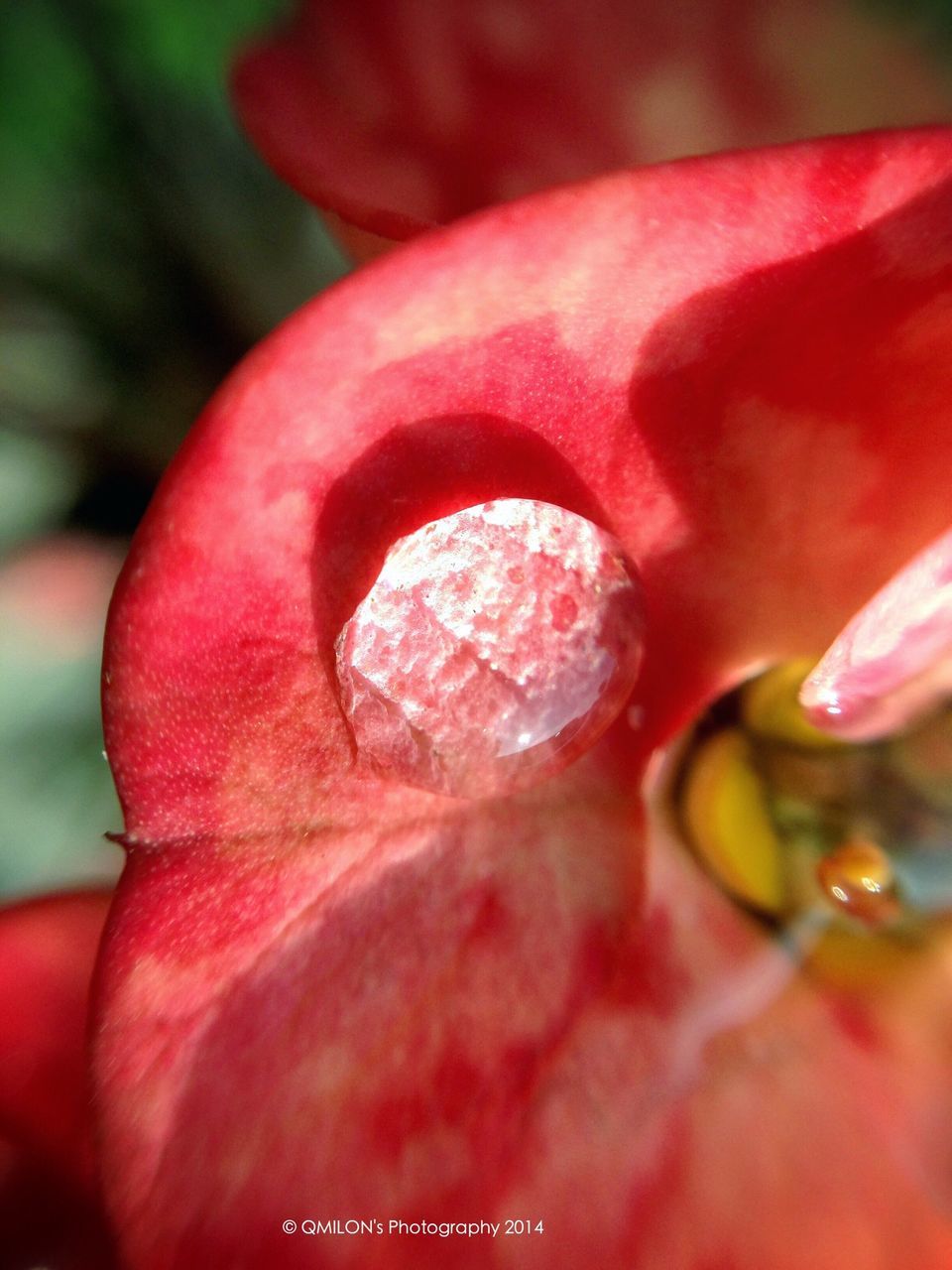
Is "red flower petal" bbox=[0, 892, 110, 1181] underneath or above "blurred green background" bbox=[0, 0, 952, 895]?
underneath

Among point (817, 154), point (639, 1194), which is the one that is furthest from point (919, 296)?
point (639, 1194)

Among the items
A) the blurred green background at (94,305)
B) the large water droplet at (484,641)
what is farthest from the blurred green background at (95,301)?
the large water droplet at (484,641)

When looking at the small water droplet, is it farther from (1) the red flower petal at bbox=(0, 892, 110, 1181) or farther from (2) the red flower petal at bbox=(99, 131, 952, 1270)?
(1) the red flower petal at bbox=(0, 892, 110, 1181)

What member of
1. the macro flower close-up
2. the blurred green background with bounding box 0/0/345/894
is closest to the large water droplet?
the macro flower close-up

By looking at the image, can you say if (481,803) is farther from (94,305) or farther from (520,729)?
(94,305)

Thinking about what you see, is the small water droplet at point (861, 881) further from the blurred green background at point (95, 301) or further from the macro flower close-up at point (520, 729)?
the blurred green background at point (95, 301)
